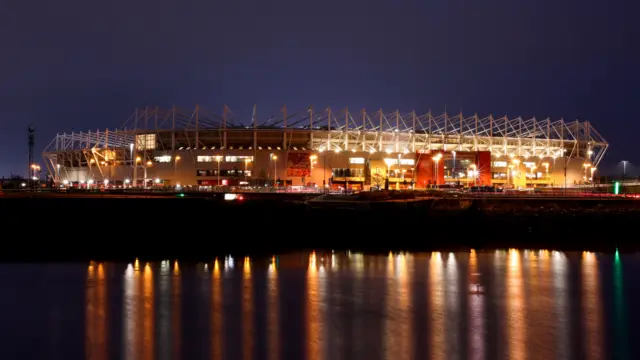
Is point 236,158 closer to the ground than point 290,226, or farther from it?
farther from it

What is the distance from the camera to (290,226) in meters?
36.3

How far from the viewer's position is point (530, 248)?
100.0 feet

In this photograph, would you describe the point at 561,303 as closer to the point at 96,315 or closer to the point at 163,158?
the point at 96,315

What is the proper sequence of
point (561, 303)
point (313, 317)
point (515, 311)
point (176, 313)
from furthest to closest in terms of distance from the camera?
1. point (561, 303)
2. point (515, 311)
3. point (176, 313)
4. point (313, 317)

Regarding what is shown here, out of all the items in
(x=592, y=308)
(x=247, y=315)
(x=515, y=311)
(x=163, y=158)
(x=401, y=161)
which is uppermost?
(x=163, y=158)

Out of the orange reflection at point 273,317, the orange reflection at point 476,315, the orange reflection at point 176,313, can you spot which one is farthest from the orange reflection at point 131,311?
the orange reflection at point 476,315

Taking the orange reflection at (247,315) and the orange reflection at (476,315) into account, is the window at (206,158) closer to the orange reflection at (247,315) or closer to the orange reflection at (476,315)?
the orange reflection at (247,315)

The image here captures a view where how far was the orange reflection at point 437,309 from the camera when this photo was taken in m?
13.9

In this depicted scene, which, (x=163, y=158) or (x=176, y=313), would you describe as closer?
(x=176, y=313)

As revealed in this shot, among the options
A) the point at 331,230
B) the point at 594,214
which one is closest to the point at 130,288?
the point at 331,230

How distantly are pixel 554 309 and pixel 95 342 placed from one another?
14.2 metres

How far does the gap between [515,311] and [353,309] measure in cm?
527

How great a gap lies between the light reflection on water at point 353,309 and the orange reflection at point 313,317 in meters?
0.05

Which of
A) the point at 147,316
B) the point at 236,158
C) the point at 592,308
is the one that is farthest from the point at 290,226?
the point at 236,158
